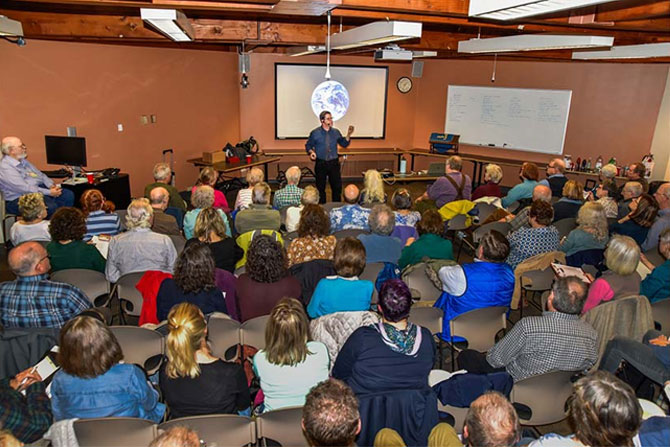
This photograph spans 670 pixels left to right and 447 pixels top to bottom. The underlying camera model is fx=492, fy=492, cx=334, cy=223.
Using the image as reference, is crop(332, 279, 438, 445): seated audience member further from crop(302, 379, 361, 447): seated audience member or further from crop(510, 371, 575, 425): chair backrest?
crop(510, 371, 575, 425): chair backrest

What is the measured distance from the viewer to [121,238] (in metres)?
4.15

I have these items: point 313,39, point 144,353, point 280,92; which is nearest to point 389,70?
point 280,92

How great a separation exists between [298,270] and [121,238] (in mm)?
1537

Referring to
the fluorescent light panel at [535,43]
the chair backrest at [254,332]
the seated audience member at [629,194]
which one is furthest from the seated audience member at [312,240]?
the seated audience member at [629,194]

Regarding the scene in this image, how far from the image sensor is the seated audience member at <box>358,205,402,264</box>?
448 centimetres

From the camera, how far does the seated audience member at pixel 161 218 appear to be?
5059 millimetres

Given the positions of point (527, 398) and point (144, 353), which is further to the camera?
point (144, 353)

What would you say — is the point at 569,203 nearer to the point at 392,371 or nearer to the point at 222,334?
the point at 392,371

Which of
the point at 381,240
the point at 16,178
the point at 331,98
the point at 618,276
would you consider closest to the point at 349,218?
the point at 381,240

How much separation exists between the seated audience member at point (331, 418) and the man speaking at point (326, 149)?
675 centimetres

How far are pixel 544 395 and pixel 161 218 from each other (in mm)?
3943

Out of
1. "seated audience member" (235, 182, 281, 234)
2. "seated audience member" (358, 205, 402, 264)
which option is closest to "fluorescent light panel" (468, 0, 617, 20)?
"seated audience member" (358, 205, 402, 264)

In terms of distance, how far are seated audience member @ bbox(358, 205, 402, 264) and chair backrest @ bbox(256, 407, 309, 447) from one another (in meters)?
2.25

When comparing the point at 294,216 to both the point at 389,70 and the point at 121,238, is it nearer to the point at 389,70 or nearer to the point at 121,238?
the point at 121,238
